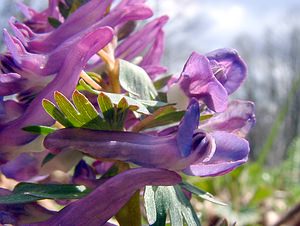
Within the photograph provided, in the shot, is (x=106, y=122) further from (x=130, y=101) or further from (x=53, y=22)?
(x=53, y=22)

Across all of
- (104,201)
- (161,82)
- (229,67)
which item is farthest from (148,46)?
(104,201)

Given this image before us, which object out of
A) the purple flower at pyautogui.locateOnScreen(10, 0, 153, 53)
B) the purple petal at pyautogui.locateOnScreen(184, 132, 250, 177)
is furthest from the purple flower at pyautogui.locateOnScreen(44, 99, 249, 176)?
the purple flower at pyautogui.locateOnScreen(10, 0, 153, 53)

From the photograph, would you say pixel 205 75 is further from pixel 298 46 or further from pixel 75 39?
pixel 298 46

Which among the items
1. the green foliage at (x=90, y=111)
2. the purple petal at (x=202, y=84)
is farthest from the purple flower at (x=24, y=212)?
the purple petal at (x=202, y=84)

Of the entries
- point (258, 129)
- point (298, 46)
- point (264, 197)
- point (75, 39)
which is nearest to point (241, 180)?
point (264, 197)

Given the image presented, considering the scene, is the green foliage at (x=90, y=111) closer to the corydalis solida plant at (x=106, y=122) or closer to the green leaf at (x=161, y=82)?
the corydalis solida plant at (x=106, y=122)

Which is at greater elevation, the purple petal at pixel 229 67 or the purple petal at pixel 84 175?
the purple petal at pixel 229 67

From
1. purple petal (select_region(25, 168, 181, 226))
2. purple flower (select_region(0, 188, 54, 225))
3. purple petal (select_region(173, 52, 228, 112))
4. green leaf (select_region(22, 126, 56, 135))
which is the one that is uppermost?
purple petal (select_region(173, 52, 228, 112))

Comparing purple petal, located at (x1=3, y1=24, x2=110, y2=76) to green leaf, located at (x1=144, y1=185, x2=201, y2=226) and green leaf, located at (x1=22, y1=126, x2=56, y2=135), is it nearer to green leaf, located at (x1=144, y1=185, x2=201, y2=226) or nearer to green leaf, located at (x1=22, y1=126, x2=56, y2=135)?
green leaf, located at (x1=22, y1=126, x2=56, y2=135)
